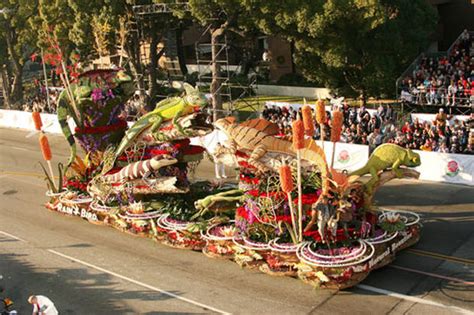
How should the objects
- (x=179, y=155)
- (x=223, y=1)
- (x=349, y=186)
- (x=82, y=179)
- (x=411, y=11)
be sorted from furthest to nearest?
(x=411, y=11) → (x=223, y=1) → (x=82, y=179) → (x=179, y=155) → (x=349, y=186)

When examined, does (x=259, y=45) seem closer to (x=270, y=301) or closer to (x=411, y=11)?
(x=411, y=11)

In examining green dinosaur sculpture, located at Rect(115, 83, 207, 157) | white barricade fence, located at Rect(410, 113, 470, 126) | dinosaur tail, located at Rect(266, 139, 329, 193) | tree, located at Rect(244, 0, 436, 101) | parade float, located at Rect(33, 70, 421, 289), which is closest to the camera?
parade float, located at Rect(33, 70, 421, 289)

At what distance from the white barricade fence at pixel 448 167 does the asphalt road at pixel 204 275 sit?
0.52m

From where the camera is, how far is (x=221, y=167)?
29125 mm

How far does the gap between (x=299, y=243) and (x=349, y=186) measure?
215 centimetres

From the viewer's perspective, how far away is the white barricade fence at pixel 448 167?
81.8 feet

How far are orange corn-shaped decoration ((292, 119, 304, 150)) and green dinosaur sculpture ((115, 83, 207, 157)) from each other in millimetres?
4776

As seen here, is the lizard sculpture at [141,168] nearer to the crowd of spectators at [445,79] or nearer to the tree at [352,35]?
the tree at [352,35]

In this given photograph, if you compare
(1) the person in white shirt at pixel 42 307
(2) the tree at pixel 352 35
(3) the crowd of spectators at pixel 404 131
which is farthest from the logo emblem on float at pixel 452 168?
(1) the person in white shirt at pixel 42 307

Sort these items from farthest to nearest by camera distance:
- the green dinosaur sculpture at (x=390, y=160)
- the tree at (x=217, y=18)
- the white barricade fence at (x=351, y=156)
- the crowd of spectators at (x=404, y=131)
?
the tree at (x=217, y=18), the white barricade fence at (x=351, y=156), the crowd of spectators at (x=404, y=131), the green dinosaur sculpture at (x=390, y=160)

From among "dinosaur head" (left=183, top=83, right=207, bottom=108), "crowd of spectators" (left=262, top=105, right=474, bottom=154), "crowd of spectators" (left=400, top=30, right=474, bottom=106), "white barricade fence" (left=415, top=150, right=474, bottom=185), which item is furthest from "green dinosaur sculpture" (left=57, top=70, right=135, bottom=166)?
"crowd of spectators" (left=400, top=30, right=474, bottom=106)

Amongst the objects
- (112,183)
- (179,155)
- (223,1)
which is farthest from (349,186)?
(223,1)

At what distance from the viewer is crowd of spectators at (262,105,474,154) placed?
26.5 metres

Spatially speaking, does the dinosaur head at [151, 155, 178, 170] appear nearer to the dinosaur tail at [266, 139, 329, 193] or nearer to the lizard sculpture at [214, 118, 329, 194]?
the lizard sculpture at [214, 118, 329, 194]
